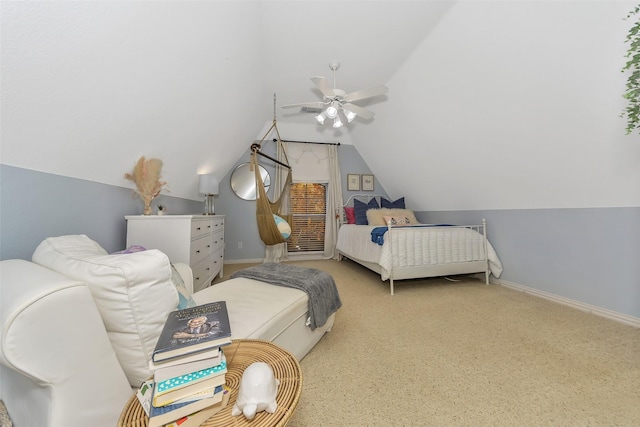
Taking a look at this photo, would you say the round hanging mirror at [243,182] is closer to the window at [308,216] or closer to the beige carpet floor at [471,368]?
the window at [308,216]

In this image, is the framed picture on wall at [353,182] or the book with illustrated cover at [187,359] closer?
the book with illustrated cover at [187,359]

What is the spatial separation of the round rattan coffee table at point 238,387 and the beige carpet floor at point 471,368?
49 centimetres

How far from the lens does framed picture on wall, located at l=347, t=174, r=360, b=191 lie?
15.9 feet

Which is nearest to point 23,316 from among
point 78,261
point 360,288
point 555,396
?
point 78,261

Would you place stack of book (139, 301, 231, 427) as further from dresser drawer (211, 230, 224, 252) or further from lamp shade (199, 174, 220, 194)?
lamp shade (199, 174, 220, 194)

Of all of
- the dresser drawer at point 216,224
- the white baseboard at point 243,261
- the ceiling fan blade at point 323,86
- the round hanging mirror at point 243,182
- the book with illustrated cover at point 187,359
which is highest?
the ceiling fan blade at point 323,86

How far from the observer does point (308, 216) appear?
472 cm

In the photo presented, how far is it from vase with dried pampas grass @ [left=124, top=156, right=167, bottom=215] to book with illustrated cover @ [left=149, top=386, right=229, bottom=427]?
1759 millimetres

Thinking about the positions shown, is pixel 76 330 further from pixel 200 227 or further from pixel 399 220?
pixel 399 220

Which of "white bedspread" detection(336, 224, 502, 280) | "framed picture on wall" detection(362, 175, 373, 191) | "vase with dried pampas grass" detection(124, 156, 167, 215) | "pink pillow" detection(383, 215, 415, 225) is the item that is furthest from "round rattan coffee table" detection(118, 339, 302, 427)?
→ "framed picture on wall" detection(362, 175, 373, 191)

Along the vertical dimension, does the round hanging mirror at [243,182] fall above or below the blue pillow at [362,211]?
above

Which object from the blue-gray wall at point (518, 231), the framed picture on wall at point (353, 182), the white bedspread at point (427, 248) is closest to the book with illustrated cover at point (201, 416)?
the blue-gray wall at point (518, 231)

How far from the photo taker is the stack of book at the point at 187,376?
1.82 ft

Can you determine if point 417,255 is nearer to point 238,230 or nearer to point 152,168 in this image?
point 152,168
